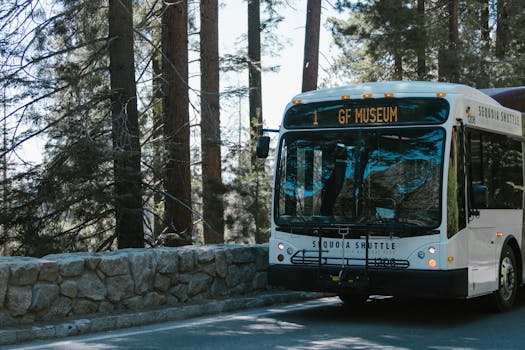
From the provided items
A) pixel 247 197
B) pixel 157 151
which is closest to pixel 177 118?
pixel 157 151

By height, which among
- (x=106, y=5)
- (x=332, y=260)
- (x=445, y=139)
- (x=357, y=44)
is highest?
(x=357, y=44)

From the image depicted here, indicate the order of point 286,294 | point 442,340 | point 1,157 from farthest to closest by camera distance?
point 1,157, point 286,294, point 442,340

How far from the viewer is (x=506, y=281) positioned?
11.2 metres

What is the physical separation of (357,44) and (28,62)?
60.7ft

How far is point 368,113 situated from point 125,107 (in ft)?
21.1

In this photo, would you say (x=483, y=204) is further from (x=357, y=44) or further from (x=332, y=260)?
(x=357, y=44)

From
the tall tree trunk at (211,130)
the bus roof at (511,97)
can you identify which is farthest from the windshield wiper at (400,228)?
the tall tree trunk at (211,130)

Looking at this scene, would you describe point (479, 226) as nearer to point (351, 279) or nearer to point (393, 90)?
point (351, 279)

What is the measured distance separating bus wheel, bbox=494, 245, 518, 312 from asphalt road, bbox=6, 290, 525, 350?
167mm

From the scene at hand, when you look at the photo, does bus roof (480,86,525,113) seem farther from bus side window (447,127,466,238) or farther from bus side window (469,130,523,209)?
bus side window (447,127,466,238)

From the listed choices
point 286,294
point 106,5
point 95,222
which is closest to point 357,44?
point 106,5

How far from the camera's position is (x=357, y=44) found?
30812 millimetres

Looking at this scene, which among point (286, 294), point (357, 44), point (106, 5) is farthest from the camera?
point (357, 44)

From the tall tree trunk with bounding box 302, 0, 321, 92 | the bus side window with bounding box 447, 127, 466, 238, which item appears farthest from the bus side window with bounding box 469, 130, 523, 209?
the tall tree trunk with bounding box 302, 0, 321, 92
